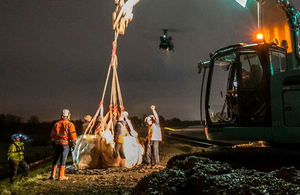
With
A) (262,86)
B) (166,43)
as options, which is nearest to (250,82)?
(262,86)

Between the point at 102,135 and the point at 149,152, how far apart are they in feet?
5.79

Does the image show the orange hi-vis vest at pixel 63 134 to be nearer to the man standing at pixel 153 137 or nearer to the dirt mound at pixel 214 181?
the man standing at pixel 153 137

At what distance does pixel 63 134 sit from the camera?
24.6 ft

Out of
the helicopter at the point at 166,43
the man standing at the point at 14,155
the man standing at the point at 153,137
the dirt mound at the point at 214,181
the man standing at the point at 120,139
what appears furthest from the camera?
the helicopter at the point at 166,43

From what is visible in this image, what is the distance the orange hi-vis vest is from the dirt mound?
4.08m

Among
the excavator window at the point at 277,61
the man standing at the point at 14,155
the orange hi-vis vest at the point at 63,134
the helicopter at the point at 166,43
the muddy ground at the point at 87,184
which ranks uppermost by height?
the helicopter at the point at 166,43

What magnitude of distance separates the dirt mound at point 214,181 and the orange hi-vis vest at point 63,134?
4.08m

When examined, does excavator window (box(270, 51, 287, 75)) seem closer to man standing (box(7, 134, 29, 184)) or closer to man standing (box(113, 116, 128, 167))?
man standing (box(113, 116, 128, 167))

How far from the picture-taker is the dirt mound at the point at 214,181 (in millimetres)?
3090

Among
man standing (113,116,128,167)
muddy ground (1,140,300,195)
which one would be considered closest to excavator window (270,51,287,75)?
muddy ground (1,140,300,195)

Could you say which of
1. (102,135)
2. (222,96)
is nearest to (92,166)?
(102,135)

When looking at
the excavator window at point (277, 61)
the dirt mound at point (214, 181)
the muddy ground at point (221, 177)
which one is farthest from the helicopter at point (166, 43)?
the dirt mound at point (214, 181)

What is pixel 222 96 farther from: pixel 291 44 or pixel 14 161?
pixel 14 161

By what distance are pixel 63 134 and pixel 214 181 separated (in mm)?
5101
